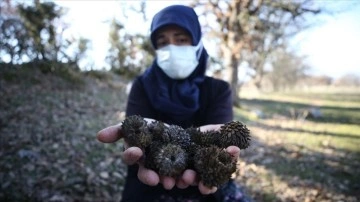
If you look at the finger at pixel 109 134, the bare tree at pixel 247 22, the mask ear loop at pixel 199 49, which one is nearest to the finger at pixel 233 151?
the finger at pixel 109 134

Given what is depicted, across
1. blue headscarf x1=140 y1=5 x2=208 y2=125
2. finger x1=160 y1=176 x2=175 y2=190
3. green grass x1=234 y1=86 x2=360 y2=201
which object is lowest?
green grass x1=234 y1=86 x2=360 y2=201

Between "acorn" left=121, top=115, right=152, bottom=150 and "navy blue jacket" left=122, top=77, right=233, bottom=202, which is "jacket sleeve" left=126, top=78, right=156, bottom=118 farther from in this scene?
"acorn" left=121, top=115, right=152, bottom=150

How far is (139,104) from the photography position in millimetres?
Result: 2975

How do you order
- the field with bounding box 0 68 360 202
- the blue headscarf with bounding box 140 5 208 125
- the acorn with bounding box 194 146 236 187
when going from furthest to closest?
the field with bounding box 0 68 360 202 → the blue headscarf with bounding box 140 5 208 125 → the acorn with bounding box 194 146 236 187

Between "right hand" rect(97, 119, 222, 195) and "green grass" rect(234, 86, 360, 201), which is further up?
"right hand" rect(97, 119, 222, 195)

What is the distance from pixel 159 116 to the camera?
302 centimetres

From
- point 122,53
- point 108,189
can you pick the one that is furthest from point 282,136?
point 122,53

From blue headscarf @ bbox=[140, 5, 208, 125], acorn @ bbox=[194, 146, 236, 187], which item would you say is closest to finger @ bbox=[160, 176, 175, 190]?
acorn @ bbox=[194, 146, 236, 187]

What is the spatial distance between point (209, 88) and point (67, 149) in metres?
3.40

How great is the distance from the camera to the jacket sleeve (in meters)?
2.92

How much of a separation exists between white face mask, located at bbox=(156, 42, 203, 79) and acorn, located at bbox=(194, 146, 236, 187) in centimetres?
156

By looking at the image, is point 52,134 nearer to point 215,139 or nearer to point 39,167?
point 39,167

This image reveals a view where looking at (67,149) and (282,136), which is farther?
(282,136)

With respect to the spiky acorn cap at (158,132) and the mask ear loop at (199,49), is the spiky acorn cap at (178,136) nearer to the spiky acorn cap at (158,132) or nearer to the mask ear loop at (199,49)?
the spiky acorn cap at (158,132)
